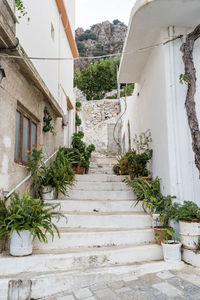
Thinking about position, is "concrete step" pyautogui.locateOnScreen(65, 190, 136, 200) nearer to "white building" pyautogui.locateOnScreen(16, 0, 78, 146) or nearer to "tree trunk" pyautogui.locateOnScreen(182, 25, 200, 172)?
"tree trunk" pyautogui.locateOnScreen(182, 25, 200, 172)

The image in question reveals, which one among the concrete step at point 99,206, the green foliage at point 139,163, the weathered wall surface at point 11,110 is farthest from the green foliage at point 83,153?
the concrete step at point 99,206

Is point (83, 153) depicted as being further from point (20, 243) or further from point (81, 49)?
point (81, 49)

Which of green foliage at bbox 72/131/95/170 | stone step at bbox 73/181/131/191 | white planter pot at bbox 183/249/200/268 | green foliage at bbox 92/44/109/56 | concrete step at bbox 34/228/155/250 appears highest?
green foliage at bbox 92/44/109/56

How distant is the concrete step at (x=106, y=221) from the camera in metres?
3.90

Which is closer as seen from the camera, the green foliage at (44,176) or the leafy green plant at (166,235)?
the leafy green plant at (166,235)

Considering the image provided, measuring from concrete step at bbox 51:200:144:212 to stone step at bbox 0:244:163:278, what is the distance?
1.04 m

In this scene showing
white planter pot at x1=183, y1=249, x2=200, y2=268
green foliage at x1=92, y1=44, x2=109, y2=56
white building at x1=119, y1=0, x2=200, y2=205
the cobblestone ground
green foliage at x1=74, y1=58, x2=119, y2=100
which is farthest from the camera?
green foliage at x1=92, y1=44, x2=109, y2=56

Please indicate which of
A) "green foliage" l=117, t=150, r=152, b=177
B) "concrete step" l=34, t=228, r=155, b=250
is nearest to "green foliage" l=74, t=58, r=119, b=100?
"green foliage" l=117, t=150, r=152, b=177

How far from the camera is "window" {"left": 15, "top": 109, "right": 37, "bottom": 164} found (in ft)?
14.0

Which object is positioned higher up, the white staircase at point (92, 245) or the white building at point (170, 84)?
the white building at point (170, 84)

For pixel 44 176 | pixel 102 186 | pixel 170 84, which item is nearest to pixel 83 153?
pixel 102 186

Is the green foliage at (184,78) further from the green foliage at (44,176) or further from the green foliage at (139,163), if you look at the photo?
the green foliage at (44,176)

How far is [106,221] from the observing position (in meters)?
3.93

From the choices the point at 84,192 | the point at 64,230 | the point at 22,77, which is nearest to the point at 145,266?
the point at 64,230
